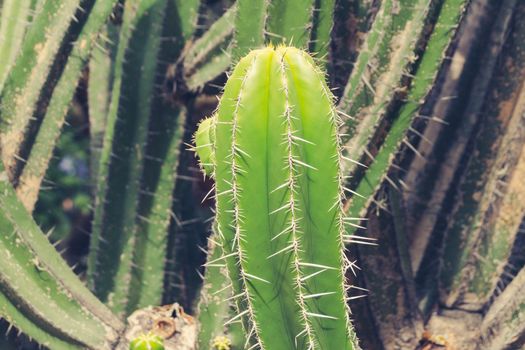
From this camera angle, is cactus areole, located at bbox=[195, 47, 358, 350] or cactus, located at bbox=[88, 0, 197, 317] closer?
cactus areole, located at bbox=[195, 47, 358, 350]

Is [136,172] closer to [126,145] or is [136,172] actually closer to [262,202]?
[126,145]

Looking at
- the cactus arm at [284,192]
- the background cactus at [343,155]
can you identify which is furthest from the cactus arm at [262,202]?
the background cactus at [343,155]

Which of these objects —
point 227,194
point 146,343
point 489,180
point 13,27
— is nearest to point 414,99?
point 489,180

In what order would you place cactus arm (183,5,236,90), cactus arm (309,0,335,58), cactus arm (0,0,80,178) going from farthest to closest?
1. cactus arm (183,5,236,90)
2. cactus arm (0,0,80,178)
3. cactus arm (309,0,335,58)

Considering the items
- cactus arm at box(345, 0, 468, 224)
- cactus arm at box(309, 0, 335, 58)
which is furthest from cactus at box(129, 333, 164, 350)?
cactus arm at box(309, 0, 335, 58)

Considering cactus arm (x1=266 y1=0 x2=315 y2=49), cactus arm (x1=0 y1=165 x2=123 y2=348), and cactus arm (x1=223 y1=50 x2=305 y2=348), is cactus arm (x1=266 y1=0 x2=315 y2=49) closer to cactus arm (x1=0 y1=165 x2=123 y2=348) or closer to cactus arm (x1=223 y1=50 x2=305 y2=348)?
cactus arm (x1=223 y1=50 x2=305 y2=348)

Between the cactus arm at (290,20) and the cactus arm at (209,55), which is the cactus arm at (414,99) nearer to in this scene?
the cactus arm at (290,20)

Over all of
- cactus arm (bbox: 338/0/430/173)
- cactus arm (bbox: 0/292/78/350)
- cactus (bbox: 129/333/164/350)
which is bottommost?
cactus arm (bbox: 0/292/78/350)
